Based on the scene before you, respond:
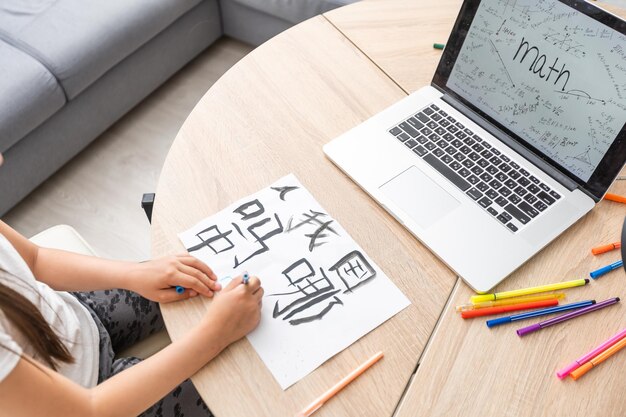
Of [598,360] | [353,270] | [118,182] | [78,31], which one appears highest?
[78,31]

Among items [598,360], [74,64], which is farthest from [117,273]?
[74,64]

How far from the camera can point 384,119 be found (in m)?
0.95

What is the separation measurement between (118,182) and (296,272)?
120 cm

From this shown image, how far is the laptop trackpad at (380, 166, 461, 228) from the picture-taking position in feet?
2.74

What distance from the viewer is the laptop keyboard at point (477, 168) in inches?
32.7

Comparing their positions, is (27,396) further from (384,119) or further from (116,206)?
(116,206)

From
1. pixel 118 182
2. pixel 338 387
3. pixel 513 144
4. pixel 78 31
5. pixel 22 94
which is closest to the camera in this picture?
pixel 338 387

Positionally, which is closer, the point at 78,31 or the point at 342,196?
the point at 342,196

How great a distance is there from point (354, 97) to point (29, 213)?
1258mm

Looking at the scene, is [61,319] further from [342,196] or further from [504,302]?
[504,302]

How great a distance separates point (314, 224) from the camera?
841 mm

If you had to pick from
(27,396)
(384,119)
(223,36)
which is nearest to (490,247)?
(384,119)

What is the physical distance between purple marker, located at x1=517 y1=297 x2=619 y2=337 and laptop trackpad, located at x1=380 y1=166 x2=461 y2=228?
0.21m

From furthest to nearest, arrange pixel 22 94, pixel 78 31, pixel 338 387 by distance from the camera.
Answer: pixel 78 31 < pixel 22 94 < pixel 338 387
